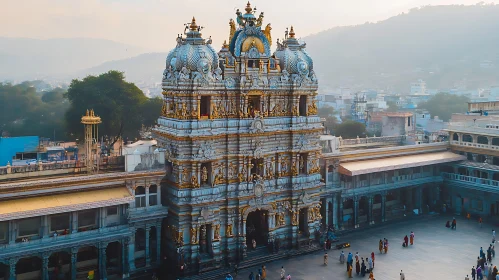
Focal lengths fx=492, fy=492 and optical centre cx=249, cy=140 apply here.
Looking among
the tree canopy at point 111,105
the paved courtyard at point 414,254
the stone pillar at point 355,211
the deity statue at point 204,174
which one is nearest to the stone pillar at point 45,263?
the deity statue at point 204,174

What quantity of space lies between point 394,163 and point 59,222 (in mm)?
24721

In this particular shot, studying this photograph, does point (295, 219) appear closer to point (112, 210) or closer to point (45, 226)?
point (112, 210)

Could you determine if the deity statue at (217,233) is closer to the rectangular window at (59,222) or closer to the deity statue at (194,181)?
the deity statue at (194,181)

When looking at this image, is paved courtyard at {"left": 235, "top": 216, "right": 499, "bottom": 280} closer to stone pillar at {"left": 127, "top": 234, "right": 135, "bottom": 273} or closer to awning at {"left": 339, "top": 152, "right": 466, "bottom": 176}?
A: awning at {"left": 339, "top": 152, "right": 466, "bottom": 176}

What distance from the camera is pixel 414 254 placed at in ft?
106

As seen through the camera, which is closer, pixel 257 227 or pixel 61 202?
pixel 61 202

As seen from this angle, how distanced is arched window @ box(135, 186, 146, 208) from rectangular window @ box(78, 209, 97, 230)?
2409 millimetres

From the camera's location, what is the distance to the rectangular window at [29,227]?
82.1 ft

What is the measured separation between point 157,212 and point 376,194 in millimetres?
19064

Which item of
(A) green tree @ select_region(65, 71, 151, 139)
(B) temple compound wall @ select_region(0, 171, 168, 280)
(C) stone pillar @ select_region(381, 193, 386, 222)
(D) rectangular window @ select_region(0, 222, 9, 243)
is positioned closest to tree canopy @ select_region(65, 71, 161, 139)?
(A) green tree @ select_region(65, 71, 151, 139)

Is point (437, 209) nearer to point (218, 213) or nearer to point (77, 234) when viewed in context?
point (218, 213)

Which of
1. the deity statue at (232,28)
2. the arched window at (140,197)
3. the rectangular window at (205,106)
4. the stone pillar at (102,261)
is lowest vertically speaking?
the stone pillar at (102,261)

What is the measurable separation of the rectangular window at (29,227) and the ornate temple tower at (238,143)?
716cm

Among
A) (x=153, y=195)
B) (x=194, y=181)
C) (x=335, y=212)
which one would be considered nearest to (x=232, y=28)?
(x=194, y=181)
